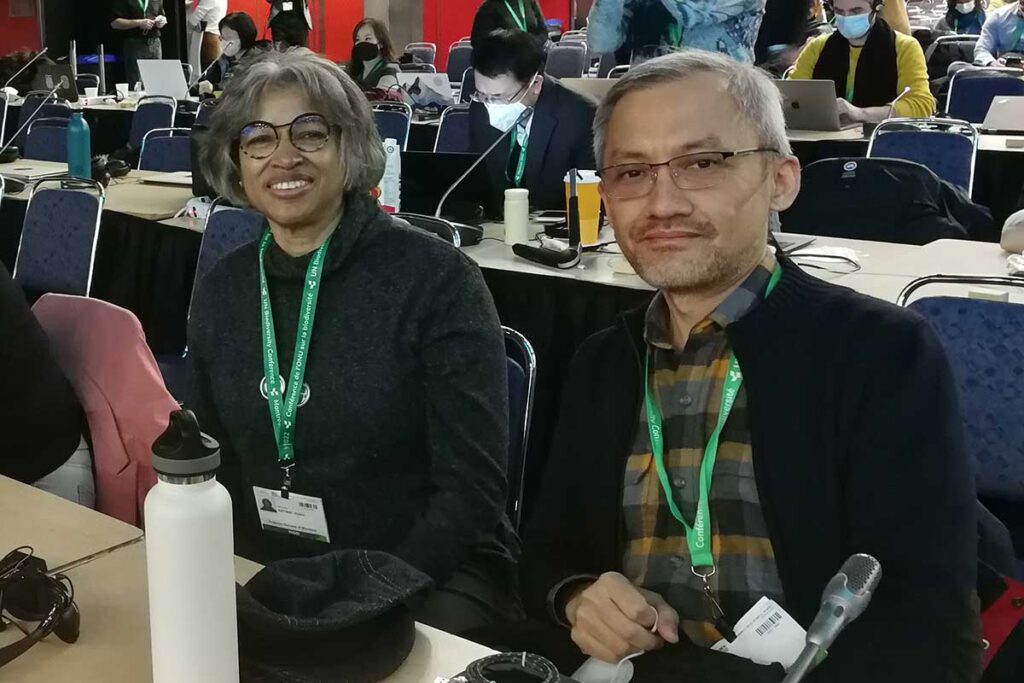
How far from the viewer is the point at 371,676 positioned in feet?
3.17

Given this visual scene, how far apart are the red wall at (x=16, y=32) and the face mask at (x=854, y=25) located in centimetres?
966

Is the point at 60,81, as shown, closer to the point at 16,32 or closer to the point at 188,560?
the point at 16,32

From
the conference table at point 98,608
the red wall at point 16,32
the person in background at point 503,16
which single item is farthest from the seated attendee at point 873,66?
the red wall at point 16,32

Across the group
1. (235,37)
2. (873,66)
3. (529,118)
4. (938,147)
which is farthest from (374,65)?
(938,147)

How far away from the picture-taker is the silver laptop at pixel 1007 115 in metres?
4.89

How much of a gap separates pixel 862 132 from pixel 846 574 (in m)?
4.43

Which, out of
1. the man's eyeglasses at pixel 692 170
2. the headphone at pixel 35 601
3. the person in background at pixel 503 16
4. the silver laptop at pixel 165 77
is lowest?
the headphone at pixel 35 601

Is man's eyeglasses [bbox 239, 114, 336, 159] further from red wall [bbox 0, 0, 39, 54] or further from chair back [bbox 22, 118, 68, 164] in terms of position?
red wall [bbox 0, 0, 39, 54]

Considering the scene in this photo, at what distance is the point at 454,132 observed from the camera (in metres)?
5.27

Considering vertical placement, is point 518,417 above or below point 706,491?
below

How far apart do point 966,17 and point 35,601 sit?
30.8 feet

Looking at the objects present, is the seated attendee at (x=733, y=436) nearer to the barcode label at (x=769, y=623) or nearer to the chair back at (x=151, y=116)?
the barcode label at (x=769, y=623)

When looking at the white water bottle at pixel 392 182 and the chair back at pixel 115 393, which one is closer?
the chair back at pixel 115 393

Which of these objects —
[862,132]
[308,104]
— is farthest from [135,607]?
[862,132]
